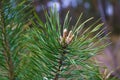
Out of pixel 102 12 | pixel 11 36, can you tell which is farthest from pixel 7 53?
pixel 102 12

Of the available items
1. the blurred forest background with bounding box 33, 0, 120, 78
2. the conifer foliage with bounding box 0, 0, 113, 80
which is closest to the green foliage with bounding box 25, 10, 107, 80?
the conifer foliage with bounding box 0, 0, 113, 80

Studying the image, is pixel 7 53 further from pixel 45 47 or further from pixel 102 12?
pixel 102 12

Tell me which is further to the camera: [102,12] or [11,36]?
[102,12]

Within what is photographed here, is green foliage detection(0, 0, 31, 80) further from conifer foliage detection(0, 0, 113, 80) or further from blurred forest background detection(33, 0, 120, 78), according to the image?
blurred forest background detection(33, 0, 120, 78)

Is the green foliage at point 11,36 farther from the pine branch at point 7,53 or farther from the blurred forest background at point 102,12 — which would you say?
the blurred forest background at point 102,12

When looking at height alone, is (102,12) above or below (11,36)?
above
